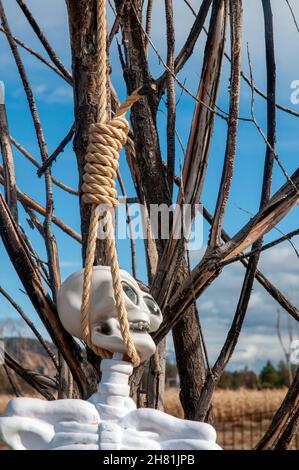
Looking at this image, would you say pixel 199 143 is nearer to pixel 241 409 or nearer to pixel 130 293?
pixel 130 293

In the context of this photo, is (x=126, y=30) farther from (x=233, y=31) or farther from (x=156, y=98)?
(x=233, y=31)

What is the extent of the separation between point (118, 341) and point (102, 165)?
195 mm

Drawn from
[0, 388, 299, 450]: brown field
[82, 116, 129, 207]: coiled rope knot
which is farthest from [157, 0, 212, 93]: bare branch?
[0, 388, 299, 450]: brown field

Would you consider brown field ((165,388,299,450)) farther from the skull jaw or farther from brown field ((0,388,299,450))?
the skull jaw

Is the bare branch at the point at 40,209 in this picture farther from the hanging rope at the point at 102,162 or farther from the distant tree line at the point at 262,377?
the distant tree line at the point at 262,377

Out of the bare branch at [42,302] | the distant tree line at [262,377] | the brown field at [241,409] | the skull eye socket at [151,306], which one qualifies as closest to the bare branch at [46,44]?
the bare branch at [42,302]

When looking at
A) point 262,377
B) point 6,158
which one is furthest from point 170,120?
point 262,377

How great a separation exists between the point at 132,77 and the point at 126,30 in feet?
0.25

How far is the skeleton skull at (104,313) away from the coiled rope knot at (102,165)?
0.26 ft

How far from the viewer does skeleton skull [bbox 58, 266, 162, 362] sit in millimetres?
758

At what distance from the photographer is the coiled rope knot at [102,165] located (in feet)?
2.62

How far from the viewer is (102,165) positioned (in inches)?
31.8

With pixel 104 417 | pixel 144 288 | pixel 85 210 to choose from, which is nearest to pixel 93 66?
pixel 85 210

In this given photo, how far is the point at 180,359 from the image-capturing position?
1.20 m
